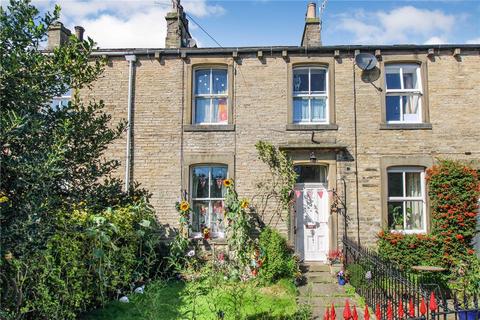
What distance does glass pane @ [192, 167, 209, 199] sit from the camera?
11570mm

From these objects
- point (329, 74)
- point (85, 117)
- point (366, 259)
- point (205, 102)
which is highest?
point (329, 74)

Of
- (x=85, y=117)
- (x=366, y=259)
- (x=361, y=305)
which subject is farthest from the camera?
(x=366, y=259)

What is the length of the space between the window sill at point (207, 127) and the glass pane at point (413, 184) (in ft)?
17.7

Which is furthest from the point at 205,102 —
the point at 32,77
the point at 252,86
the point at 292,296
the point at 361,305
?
the point at 32,77

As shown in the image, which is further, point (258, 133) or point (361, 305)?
point (258, 133)

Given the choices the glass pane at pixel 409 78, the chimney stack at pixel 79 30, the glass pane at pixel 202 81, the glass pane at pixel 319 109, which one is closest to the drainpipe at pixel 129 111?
the glass pane at pixel 202 81

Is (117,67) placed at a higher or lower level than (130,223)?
higher

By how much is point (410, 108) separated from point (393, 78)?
3.44 feet

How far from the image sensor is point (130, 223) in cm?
891

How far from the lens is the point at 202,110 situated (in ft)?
38.9

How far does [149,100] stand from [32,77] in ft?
26.0

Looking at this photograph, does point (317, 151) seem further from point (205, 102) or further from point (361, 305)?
point (361, 305)

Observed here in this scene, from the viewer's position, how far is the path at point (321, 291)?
314 inches

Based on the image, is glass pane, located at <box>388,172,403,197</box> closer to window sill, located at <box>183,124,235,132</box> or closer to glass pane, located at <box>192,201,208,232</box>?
window sill, located at <box>183,124,235,132</box>
